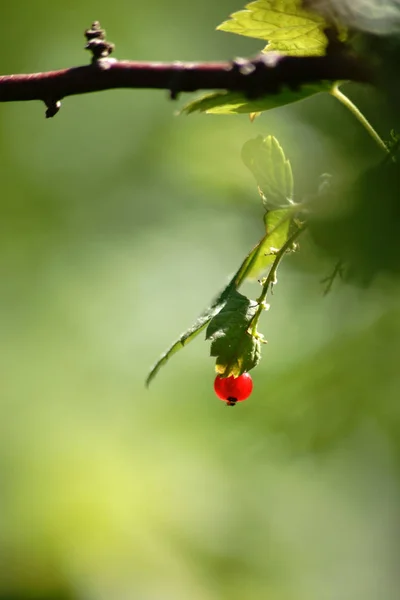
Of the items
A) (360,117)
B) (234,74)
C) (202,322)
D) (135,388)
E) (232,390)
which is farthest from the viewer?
(135,388)

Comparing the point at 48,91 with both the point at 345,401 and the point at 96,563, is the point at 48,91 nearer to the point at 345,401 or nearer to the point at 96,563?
the point at 345,401

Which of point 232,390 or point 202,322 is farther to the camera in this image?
point 232,390

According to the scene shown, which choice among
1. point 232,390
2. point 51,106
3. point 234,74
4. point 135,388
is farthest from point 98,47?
point 135,388

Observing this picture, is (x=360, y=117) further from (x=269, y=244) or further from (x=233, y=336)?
(x=233, y=336)

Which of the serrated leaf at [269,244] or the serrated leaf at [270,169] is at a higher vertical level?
the serrated leaf at [270,169]

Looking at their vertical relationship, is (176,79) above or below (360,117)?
below

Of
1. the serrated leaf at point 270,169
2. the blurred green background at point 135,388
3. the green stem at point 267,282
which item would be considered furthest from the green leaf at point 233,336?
the blurred green background at point 135,388

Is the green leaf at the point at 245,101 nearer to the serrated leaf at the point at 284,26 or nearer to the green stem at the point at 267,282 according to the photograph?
the serrated leaf at the point at 284,26

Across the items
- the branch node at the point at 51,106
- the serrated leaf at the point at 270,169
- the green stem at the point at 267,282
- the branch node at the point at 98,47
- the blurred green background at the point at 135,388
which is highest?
the blurred green background at the point at 135,388
